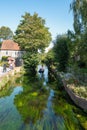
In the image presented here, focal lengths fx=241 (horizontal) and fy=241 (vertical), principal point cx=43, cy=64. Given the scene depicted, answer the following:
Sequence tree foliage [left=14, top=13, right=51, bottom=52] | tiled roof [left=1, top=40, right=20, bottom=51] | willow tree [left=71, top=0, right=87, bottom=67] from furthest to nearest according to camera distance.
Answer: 1. tiled roof [left=1, top=40, right=20, bottom=51]
2. tree foliage [left=14, top=13, right=51, bottom=52]
3. willow tree [left=71, top=0, right=87, bottom=67]

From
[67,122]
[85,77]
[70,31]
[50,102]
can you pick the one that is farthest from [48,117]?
[70,31]

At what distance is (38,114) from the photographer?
17.5 m

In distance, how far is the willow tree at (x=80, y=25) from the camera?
2733 cm

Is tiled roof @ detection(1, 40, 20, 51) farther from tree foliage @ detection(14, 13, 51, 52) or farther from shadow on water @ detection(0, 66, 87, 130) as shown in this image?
shadow on water @ detection(0, 66, 87, 130)

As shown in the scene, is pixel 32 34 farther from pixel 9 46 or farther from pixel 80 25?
pixel 80 25

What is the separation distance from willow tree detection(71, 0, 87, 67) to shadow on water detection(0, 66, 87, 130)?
688 cm

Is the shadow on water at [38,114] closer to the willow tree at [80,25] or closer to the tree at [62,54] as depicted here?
the willow tree at [80,25]

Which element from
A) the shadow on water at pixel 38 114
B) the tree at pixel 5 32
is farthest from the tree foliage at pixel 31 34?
the tree at pixel 5 32

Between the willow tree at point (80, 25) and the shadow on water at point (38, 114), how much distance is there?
22.6ft

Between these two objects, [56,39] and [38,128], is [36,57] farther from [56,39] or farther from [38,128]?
[38,128]

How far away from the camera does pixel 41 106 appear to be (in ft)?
65.6

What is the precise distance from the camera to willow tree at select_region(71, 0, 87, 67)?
27.3m

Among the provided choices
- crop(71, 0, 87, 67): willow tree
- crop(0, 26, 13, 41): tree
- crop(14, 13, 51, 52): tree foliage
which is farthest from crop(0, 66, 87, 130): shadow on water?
crop(0, 26, 13, 41): tree

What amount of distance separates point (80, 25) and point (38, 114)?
15377 mm
